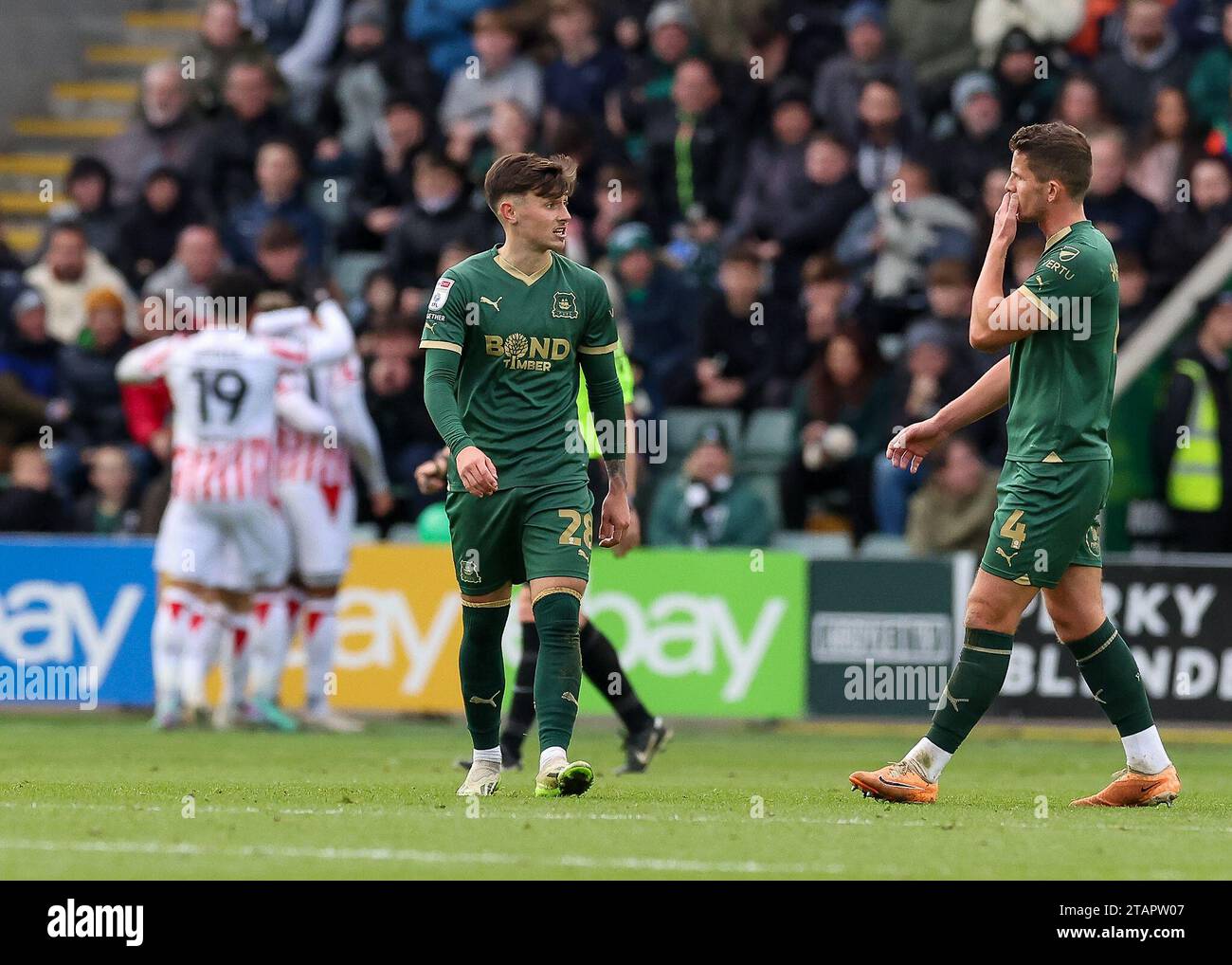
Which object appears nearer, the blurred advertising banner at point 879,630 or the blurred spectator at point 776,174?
the blurred advertising banner at point 879,630

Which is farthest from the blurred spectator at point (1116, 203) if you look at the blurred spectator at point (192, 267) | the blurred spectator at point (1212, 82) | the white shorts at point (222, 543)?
the blurred spectator at point (192, 267)

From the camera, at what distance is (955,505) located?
49.9 ft

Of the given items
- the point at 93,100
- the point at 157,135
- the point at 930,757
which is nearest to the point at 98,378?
the point at 157,135

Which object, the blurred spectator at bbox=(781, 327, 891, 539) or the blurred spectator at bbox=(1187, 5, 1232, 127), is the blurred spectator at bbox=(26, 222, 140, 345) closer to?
the blurred spectator at bbox=(781, 327, 891, 539)

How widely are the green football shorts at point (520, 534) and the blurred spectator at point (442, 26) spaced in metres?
11.5

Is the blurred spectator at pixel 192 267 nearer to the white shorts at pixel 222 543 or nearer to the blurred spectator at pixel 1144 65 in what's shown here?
the white shorts at pixel 222 543

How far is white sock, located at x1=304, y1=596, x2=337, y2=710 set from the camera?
1458cm

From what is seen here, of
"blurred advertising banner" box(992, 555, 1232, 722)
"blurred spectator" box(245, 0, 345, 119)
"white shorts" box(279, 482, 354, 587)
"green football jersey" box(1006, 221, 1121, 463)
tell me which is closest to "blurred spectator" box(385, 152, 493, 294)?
"blurred spectator" box(245, 0, 345, 119)

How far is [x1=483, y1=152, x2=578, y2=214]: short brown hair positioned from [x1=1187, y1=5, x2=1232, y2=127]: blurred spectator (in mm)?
9383

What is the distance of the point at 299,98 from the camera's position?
2014 cm

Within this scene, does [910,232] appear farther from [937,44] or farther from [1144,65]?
[1144,65]

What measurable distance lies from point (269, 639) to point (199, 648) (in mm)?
450

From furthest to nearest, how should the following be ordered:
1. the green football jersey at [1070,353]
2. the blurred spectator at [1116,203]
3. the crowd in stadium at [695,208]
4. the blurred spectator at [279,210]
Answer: the blurred spectator at [279,210]
the blurred spectator at [1116,203]
the crowd in stadium at [695,208]
the green football jersey at [1070,353]

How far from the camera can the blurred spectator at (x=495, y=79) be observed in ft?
62.2
